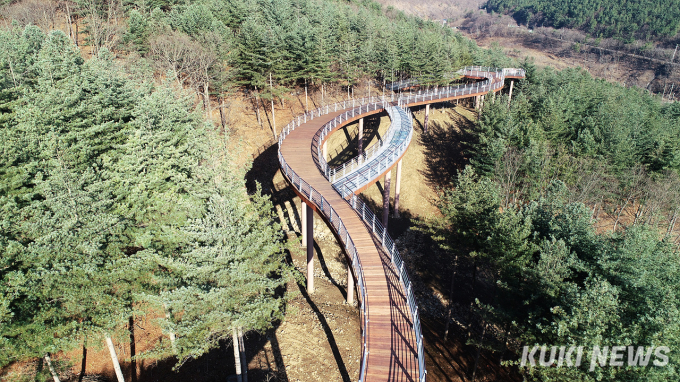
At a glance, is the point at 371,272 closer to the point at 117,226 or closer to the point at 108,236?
the point at 117,226

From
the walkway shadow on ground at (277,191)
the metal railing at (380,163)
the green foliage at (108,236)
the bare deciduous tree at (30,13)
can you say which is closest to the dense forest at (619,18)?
the metal railing at (380,163)

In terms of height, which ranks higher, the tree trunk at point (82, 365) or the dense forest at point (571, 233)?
the dense forest at point (571, 233)

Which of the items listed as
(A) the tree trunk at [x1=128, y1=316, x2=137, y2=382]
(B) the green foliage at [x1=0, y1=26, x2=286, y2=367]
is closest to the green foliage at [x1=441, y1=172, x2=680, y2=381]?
(B) the green foliage at [x1=0, y1=26, x2=286, y2=367]

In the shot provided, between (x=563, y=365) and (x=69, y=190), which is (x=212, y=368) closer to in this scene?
(x=69, y=190)

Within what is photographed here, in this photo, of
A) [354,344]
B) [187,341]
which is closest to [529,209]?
[354,344]

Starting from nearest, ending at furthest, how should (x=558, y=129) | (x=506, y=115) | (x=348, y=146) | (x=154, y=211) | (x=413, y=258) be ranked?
(x=154, y=211) < (x=413, y=258) < (x=506, y=115) < (x=558, y=129) < (x=348, y=146)

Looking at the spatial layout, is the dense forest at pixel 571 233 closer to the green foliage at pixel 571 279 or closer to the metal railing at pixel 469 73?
the green foliage at pixel 571 279
